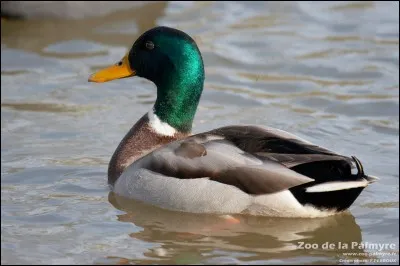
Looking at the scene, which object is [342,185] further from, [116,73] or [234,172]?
[116,73]

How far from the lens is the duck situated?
727 centimetres

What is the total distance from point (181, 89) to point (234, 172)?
3.66 ft

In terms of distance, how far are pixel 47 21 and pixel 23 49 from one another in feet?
2.92

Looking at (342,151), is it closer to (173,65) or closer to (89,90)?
(173,65)

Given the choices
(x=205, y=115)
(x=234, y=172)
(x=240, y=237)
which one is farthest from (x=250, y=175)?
(x=205, y=115)

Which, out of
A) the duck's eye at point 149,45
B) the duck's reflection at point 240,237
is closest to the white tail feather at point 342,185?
the duck's reflection at point 240,237

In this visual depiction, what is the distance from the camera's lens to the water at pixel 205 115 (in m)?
7.36

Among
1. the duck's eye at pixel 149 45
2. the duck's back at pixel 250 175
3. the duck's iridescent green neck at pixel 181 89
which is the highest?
the duck's eye at pixel 149 45

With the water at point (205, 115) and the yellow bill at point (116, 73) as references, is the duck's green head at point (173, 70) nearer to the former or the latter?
the yellow bill at point (116, 73)

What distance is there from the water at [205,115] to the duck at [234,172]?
0.50ft

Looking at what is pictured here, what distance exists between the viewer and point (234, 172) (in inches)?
293

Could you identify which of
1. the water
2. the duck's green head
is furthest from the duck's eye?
the water

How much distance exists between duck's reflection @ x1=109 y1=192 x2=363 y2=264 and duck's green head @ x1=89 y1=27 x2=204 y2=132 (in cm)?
82

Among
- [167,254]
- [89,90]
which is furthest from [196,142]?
[89,90]
